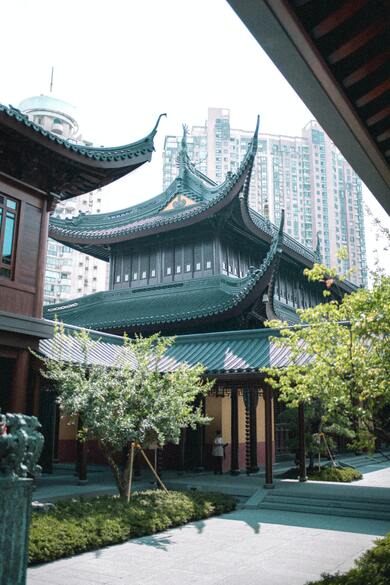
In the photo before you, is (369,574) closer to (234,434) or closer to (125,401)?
(125,401)

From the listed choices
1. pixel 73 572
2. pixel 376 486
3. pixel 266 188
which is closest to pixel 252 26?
pixel 73 572

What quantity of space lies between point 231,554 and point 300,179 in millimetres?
91400

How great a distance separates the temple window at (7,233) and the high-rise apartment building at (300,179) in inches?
3116

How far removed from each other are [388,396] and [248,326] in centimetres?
1373

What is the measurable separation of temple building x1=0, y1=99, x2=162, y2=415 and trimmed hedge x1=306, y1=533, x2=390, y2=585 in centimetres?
811

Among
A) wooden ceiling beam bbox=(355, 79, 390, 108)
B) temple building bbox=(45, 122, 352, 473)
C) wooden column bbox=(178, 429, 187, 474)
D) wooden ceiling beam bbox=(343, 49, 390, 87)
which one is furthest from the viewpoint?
wooden column bbox=(178, 429, 187, 474)

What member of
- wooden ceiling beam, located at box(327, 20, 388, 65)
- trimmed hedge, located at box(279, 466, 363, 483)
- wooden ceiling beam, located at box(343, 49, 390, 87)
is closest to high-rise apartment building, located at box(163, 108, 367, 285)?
trimmed hedge, located at box(279, 466, 363, 483)

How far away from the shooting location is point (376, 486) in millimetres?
14914

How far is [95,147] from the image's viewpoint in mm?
13984

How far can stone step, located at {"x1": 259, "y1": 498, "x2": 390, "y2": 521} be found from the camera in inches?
462

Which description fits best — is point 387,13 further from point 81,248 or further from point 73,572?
point 81,248

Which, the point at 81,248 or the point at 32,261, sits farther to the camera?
the point at 81,248

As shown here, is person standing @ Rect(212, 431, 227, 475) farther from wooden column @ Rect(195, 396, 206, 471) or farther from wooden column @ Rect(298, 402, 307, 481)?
wooden column @ Rect(298, 402, 307, 481)

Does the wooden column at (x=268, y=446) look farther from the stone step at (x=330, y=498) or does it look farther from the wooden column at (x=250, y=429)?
the wooden column at (x=250, y=429)
